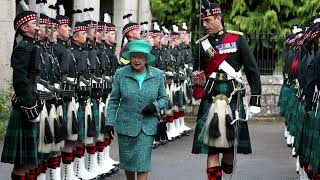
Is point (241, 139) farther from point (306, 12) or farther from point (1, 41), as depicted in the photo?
point (306, 12)

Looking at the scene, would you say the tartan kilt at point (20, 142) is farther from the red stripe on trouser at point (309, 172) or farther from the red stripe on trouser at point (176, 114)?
the red stripe on trouser at point (176, 114)

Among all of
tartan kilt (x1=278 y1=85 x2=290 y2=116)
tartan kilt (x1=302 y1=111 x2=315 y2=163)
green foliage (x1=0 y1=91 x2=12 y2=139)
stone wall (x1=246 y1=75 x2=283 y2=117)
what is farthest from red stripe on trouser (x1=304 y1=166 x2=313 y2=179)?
stone wall (x1=246 y1=75 x2=283 y2=117)

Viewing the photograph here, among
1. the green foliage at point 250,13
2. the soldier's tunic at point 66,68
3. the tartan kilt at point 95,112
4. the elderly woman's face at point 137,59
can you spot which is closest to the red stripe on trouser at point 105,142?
the tartan kilt at point 95,112

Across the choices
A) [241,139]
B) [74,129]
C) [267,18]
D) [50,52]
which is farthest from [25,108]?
[267,18]

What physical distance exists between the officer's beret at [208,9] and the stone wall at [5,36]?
5.64 m

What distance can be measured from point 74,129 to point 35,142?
1371 mm

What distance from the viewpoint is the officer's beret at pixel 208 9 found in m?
9.17

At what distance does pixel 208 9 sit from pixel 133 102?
1534mm

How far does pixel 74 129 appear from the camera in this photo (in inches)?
380

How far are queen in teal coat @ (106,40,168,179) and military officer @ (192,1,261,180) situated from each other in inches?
37.0

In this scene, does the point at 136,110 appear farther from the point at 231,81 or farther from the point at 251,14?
the point at 251,14

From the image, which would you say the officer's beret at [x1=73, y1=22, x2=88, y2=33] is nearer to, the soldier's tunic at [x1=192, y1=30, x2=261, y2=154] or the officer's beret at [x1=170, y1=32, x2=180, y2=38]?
the soldier's tunic at [x1=192, y1=30, x2=261, y2=154]

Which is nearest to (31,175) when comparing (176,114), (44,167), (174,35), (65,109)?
(44,167)

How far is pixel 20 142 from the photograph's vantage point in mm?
8219
